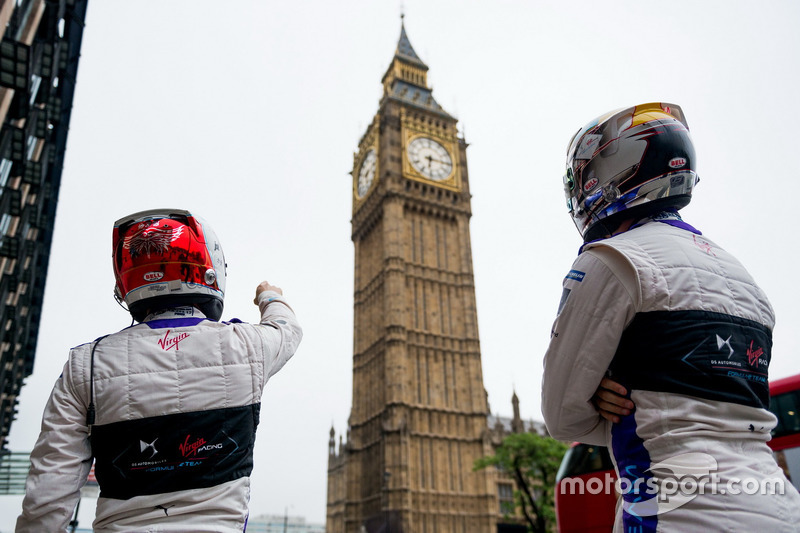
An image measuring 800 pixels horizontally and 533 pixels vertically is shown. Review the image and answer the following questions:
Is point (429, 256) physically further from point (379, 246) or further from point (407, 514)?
point (407, 514)

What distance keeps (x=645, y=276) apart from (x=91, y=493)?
22370 mm

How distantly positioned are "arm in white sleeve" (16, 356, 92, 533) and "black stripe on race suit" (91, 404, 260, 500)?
0.21 ft

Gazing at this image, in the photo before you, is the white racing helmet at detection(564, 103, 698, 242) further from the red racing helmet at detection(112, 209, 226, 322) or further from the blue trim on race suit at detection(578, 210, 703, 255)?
the red racing helmet at detection(112, 209, 226, 322)

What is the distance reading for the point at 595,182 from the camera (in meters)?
2.06

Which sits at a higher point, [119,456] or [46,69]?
[46,69]

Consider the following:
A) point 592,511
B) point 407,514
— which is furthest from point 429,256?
point 592,511

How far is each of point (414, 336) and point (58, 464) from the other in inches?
1530

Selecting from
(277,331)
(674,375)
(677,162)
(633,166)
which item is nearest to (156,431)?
(277,331)

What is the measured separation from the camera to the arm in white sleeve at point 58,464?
1.87m

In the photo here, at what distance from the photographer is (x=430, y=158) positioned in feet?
149

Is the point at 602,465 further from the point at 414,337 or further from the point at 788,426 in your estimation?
the point at 414,337

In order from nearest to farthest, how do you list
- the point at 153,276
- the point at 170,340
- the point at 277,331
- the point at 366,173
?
the point at 170,340, the point at 153,276, the point at 277,331, the point at 366,173

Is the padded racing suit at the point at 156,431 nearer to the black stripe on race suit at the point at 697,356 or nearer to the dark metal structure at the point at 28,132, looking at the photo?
the black stripe on race suit at the point at 697,356

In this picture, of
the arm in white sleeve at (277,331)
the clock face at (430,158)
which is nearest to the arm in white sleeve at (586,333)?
the arm in white sleeve at (277,331)
